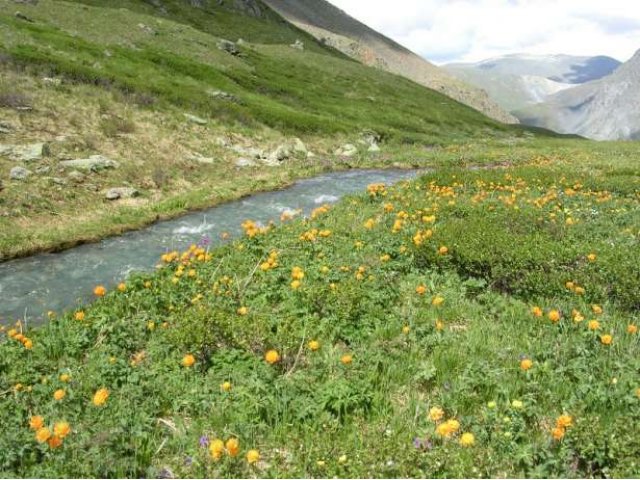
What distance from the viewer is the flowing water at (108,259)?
42.3 ft

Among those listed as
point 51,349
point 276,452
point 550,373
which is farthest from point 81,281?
point 550,373

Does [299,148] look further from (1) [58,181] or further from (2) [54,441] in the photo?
(2) [54,441]

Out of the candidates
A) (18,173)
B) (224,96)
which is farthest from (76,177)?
(224,96)

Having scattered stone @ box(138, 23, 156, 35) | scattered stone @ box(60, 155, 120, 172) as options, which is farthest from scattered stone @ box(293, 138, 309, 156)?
scattered stone @ box(138, 23, 156, 35)

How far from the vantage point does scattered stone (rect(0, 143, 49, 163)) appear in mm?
22144

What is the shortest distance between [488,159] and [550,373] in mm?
36104

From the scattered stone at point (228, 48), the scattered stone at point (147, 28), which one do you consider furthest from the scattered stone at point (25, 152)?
the scattered stone at point (228, 48)

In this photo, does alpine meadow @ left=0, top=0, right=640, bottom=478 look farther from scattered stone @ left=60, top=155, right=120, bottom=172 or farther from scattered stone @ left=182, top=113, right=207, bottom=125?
scattered stone @ left=182, top=113, right=207, bottom=125

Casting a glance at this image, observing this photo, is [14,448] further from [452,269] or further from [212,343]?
[452,269]

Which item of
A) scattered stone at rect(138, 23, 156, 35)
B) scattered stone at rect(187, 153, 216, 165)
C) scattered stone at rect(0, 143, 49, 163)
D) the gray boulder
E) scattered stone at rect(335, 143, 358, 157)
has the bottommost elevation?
scattered stone at rect(0, 143, 49, 163)

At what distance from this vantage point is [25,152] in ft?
74.5

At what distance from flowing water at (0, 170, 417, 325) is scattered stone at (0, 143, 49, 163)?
7.36 meters

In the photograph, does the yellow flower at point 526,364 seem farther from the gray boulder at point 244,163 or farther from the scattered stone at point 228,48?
the scattered stone at point 228,48

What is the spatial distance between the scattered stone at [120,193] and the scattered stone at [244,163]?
31.8 feet
